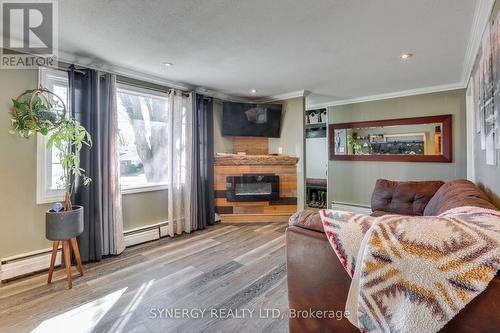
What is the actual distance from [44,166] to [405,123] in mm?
5339

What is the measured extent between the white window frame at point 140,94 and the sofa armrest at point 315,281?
277cm

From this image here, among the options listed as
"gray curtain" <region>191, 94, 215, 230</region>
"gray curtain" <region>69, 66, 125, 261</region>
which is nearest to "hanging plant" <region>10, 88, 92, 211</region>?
"gray curtain" <region>69, 66, 125, 261</region>

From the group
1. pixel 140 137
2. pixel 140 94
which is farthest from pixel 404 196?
pixel 140 94

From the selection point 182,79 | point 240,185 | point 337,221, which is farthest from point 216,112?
point 337,221

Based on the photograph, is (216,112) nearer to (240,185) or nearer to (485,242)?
(240,185)

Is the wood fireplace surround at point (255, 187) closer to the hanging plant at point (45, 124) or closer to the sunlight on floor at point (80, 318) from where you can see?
the hanging plant at point (45, 124)

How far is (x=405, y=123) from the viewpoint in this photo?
14.2 feet

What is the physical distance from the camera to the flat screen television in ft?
14.6

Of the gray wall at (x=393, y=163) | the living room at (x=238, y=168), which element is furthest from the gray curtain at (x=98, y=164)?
the gray wall at (x=393, y=163)

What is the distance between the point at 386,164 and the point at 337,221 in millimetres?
4143

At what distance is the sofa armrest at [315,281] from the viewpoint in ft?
3.39

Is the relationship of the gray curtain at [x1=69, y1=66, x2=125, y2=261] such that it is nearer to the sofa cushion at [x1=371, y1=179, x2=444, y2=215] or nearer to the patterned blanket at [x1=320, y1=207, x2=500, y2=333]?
the patterned blanket at [x1=320, y1=207, x2=500, y2=333]

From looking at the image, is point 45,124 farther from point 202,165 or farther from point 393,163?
point 393,163

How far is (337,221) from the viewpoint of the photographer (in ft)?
3.42
